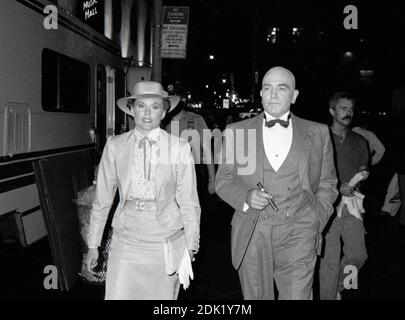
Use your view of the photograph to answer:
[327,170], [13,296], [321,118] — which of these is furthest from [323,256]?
[321,118]

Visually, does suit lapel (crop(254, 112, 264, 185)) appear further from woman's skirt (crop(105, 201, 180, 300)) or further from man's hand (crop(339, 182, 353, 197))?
man's hand (crop(339, 182, 353, 197))

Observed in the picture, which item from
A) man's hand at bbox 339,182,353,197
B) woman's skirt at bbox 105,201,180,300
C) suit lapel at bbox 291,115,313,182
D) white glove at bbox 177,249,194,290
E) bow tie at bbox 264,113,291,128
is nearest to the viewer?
woman's skirt at bbox 105,201,180,300

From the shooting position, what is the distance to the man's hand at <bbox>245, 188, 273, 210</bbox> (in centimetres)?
326

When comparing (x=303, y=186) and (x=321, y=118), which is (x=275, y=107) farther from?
(x=321, y=118)

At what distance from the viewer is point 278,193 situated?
11.4ft

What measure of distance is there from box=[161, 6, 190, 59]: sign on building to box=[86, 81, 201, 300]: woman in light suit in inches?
324

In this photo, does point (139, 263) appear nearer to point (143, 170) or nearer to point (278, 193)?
point (143, 170)

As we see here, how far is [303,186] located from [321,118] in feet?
99.1

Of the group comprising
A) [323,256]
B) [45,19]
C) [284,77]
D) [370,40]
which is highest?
[370,40]

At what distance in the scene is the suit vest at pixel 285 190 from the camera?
3434 millimetres

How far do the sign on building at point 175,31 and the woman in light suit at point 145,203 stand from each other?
324 inches

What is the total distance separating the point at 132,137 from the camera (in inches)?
139

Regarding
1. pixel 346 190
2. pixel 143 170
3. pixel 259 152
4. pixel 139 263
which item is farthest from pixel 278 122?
pixel 346 190

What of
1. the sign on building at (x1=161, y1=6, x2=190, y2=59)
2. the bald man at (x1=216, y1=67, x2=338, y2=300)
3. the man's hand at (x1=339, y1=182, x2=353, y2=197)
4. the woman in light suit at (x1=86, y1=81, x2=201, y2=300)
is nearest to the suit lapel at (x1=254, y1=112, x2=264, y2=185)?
the bald man at (x1=216, y1=67, x2=338, y2=300)
